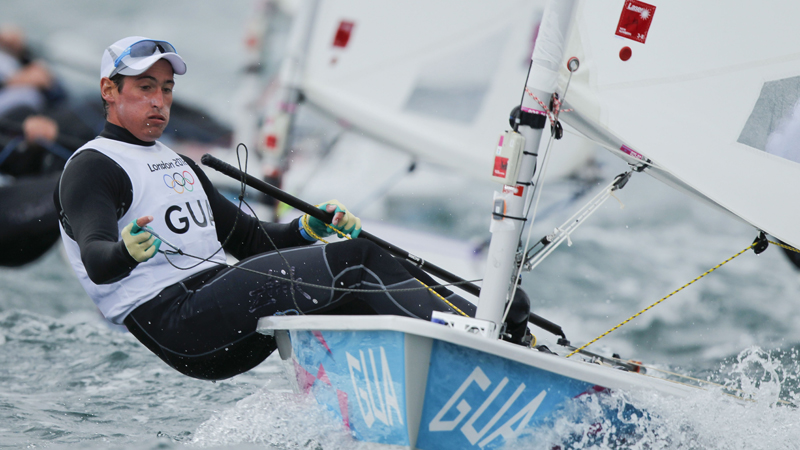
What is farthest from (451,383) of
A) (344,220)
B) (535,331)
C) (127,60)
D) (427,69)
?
(427,69)

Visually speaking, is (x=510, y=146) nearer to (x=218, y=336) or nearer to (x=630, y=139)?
(x=630, y=139)

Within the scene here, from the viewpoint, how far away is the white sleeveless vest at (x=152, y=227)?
192 cm

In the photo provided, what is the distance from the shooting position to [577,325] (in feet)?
18.7

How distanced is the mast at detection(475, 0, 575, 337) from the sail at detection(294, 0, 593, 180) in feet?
10.7

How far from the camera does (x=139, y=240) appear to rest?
5.24 ft

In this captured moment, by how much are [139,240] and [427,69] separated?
152 inches

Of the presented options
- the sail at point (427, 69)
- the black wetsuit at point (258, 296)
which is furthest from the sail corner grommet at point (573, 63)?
the sail at point (427, 69)

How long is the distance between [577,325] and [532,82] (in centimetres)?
403

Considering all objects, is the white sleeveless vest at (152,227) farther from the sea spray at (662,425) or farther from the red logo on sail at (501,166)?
the sea spray at (662,425)

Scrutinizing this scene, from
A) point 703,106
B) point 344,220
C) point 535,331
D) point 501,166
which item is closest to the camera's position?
point 501,166

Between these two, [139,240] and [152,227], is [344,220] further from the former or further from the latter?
[139,240]

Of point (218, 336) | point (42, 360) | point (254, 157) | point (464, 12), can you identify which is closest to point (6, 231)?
point (254, 157)

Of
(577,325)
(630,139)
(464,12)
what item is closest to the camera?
(630,139)

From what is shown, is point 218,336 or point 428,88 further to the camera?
point 428,88
